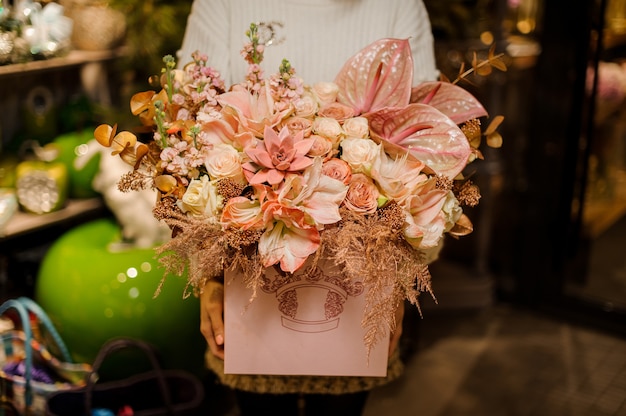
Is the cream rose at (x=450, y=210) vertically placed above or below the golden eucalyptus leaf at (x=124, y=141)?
below

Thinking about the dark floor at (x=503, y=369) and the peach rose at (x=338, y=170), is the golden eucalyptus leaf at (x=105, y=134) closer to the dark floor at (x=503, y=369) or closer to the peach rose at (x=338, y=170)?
the peach rose at (x=338, y=170)

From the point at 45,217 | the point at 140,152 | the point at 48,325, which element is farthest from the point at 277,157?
the point at 45,217

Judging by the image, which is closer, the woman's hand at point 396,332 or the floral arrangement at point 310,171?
the floral arrangement at point 310,171

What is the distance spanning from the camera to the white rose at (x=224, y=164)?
1252mm

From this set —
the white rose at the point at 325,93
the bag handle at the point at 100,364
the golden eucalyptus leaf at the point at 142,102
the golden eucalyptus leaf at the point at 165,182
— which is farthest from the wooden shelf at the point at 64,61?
the white rose at the point at 325,93

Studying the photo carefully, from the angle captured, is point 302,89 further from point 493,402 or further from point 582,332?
point 582,332

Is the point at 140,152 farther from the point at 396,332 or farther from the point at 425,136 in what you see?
the point at 396,332

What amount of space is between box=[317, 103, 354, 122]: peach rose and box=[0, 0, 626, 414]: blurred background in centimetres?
114

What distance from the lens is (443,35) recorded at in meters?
3.08

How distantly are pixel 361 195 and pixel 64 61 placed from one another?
69.2 inches

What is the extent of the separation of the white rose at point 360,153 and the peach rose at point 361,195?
0.06 feet

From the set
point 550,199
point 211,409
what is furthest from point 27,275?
point 550,199

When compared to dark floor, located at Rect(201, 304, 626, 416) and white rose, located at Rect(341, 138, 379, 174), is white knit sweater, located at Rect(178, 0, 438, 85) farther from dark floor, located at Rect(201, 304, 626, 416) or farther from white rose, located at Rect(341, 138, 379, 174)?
dark floor, located at Rect(201, 304, 626, 416)

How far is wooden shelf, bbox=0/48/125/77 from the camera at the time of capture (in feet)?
7.70
